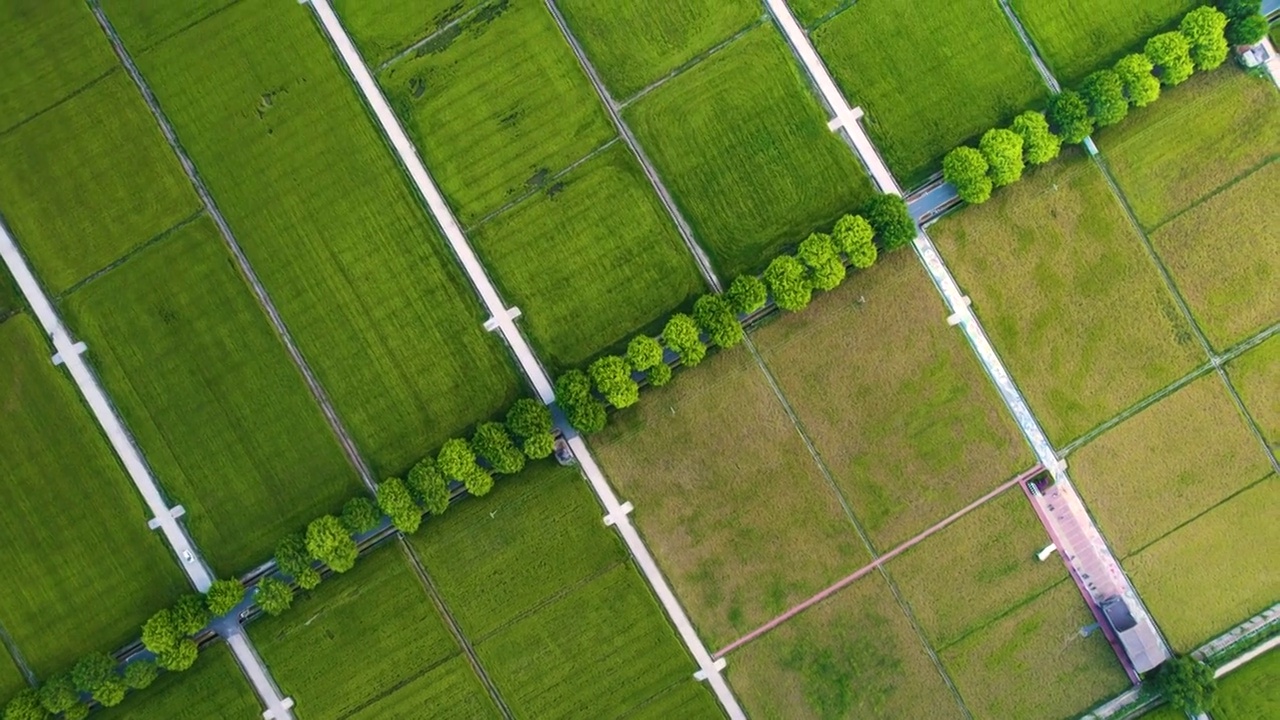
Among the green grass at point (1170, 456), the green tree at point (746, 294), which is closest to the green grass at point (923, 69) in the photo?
the green tree at point (746, 294)

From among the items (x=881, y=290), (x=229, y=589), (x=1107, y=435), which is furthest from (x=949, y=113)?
(x=229, y=589)

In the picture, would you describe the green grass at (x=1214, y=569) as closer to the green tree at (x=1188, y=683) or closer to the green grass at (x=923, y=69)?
the green tree at (x=1188, y=683)

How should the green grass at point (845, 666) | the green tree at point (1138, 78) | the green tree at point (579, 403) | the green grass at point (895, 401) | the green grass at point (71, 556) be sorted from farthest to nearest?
the green grass at point (845, 666) < the green grass at point (895, 401) < the green grass at point (71, 556) < the green tree at point (1138, 78) < the green tree at point (579, 403)

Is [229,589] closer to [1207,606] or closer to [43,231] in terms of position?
[43,231]

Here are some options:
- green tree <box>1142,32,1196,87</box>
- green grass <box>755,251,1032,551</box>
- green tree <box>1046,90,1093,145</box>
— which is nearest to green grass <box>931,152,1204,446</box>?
green tree <box>1046,90,1093,145</box>

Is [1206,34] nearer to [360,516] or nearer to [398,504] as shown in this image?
[398,504]

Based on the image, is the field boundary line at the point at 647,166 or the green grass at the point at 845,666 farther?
the green grass at the point at 845,666
